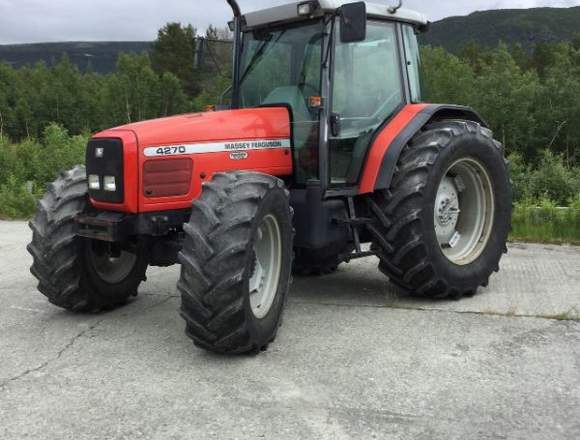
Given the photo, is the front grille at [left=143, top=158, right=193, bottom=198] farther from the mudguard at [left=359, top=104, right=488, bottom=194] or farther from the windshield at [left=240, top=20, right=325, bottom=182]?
the mudguard at [left=359, top=104, right=488, bottom=194]

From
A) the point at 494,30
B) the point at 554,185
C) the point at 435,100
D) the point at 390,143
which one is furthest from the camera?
the point at 494,30

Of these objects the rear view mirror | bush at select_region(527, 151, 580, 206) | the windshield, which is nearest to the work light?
the windshield

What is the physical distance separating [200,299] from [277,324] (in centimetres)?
74

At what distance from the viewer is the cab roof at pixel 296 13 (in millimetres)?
5078

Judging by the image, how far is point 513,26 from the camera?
15650 cm

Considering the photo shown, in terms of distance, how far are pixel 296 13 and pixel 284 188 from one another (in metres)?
1.49

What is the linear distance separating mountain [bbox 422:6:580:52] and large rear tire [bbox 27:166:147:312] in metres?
145

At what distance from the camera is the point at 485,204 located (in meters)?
6.10

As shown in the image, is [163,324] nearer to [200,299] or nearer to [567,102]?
[200,299]

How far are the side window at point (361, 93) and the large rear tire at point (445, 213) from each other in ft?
1.07

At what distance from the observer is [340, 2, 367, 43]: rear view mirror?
181 inches

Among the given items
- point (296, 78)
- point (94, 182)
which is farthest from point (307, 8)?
point (94, 182)

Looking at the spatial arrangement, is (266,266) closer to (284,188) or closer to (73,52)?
(284,188)

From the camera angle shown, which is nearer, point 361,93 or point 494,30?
point 361,93
